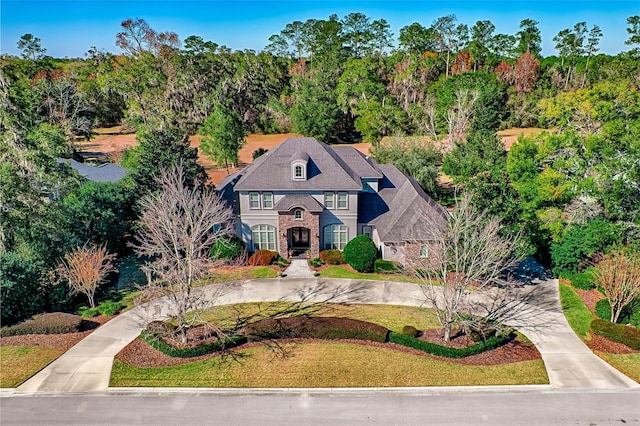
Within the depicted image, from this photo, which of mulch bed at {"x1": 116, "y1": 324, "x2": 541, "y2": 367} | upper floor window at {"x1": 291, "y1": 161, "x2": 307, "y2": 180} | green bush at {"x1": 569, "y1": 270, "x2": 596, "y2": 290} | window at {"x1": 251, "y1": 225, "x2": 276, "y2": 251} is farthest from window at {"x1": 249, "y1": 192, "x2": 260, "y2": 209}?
green bush at {"x1": 569, "y1": 270, "x2": 596, "y2": 290}

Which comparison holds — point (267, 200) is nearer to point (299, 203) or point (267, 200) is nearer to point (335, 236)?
point (299, 203)

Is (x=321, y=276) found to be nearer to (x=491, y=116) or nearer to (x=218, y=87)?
(x=491, y=116)

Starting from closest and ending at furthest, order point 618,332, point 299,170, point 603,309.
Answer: point 618,332 → point 603,309 → point 299,170

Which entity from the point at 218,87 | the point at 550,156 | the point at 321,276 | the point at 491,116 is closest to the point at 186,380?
the point at 321,276

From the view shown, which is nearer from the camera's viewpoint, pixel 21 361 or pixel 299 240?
pixel 21 361

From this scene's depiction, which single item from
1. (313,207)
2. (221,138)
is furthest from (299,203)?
(221,138)

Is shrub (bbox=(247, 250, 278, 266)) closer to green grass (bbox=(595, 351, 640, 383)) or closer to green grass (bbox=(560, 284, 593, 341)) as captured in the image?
green grass (bbox=(560, 284, 593, 341))

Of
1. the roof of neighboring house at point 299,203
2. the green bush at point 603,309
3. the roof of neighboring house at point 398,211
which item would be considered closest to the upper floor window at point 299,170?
the roof of neighboring house at point 299,203
